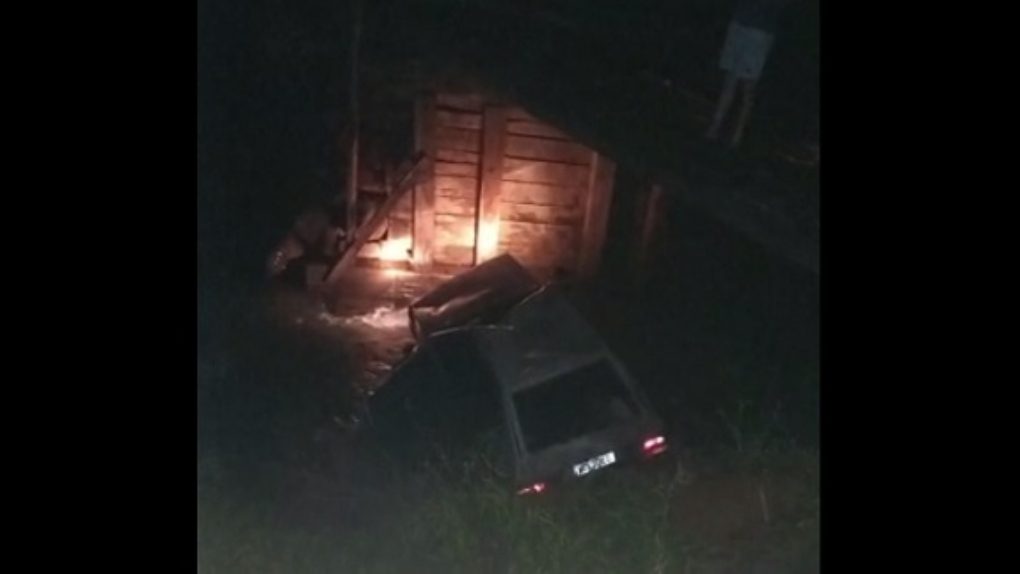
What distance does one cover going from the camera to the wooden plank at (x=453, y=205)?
162 cm

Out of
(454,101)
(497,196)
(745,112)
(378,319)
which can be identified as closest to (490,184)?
(497,196)

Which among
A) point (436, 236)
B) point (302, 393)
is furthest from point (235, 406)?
point (436, 236)

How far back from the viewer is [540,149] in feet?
5.31

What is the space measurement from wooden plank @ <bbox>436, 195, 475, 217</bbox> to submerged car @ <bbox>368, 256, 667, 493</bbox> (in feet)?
0.26

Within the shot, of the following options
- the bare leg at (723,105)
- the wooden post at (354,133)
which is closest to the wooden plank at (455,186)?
the wooden post at (354,133)

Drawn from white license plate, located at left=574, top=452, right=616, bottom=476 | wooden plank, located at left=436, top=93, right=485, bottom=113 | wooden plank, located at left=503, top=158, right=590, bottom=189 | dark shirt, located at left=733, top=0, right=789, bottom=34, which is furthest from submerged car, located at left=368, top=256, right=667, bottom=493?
dark shirt, located at left=733, top=0, right=789, bottom=34

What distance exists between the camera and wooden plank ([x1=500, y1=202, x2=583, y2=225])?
1616 mm

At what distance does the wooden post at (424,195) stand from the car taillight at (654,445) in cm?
36

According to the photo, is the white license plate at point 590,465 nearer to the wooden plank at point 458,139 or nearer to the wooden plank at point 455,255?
the wooden plank at point 455,255
